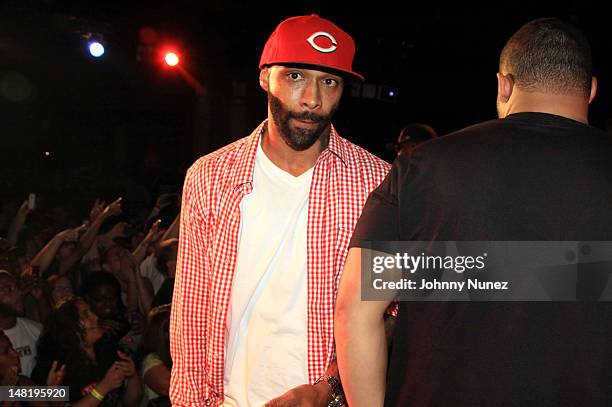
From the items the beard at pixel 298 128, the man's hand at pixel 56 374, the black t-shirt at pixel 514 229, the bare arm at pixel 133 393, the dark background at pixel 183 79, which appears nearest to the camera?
the black t-shirt at pixel 514 229

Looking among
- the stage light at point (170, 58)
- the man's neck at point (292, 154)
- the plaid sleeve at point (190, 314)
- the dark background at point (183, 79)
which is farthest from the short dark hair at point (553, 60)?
the stage light at point (170, 58)

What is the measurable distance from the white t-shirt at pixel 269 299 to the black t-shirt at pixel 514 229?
66cm

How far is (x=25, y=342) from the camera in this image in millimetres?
5020

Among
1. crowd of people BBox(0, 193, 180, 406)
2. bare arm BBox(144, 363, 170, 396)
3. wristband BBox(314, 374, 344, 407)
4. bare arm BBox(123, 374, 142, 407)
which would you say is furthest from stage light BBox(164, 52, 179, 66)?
wristband BBox(314, 374, 344, 407)

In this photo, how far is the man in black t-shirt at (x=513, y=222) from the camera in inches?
67.8

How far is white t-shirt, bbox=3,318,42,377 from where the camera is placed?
4.94m

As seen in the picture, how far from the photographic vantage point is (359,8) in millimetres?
11734

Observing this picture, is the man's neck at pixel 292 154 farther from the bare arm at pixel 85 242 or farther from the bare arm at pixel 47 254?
the bare arm at pixel 85 242

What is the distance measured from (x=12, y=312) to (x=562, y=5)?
8.22 m

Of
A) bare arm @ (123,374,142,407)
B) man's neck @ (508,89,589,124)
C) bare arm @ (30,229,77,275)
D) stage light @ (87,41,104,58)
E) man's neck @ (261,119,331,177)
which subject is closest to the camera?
man's neck @ (508,89,589,124)

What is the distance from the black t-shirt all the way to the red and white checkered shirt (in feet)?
1.94

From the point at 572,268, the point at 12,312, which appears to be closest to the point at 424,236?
the point at 572,268

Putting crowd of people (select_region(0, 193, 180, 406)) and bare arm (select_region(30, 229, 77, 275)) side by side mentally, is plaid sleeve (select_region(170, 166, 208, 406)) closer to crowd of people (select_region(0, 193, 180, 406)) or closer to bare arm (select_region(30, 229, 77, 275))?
crowd of people (select_region(0, 193, 180, 406))

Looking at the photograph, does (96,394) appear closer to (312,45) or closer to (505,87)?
(312,45)
